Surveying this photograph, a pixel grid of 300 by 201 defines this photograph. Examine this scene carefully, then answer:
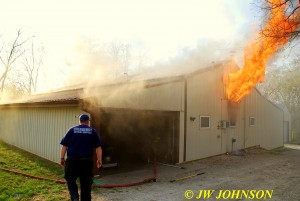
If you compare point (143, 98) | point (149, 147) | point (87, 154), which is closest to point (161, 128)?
point (149, 147)

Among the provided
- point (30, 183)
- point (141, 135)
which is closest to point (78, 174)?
point (30, 183)

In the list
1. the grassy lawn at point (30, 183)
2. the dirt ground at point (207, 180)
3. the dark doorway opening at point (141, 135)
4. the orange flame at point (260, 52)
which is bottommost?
the dirt ground at point (207, 180)

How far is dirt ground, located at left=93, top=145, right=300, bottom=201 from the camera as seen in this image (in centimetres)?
732

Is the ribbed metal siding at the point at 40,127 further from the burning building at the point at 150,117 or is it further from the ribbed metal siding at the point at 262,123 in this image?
the ribbed metal siding at the point at 262,123

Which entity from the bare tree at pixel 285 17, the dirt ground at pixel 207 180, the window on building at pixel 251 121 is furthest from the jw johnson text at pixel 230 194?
the window on building at pixel 251 121

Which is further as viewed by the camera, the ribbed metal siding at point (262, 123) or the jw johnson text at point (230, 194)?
the ribbed metal siding at point (262, 123)

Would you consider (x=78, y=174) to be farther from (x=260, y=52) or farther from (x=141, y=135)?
(x=260, y=52)

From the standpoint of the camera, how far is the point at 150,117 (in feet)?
44.5

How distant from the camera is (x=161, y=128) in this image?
1306 cm

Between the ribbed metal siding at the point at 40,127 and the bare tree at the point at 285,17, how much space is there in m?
7.51

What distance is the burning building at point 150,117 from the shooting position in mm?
10125

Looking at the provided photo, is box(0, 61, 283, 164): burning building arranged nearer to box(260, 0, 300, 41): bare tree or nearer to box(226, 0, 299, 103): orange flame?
box(226, 0, 299, 103): orange flame

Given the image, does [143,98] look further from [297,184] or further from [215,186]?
[297,184]

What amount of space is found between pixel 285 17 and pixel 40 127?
35.5 feet
